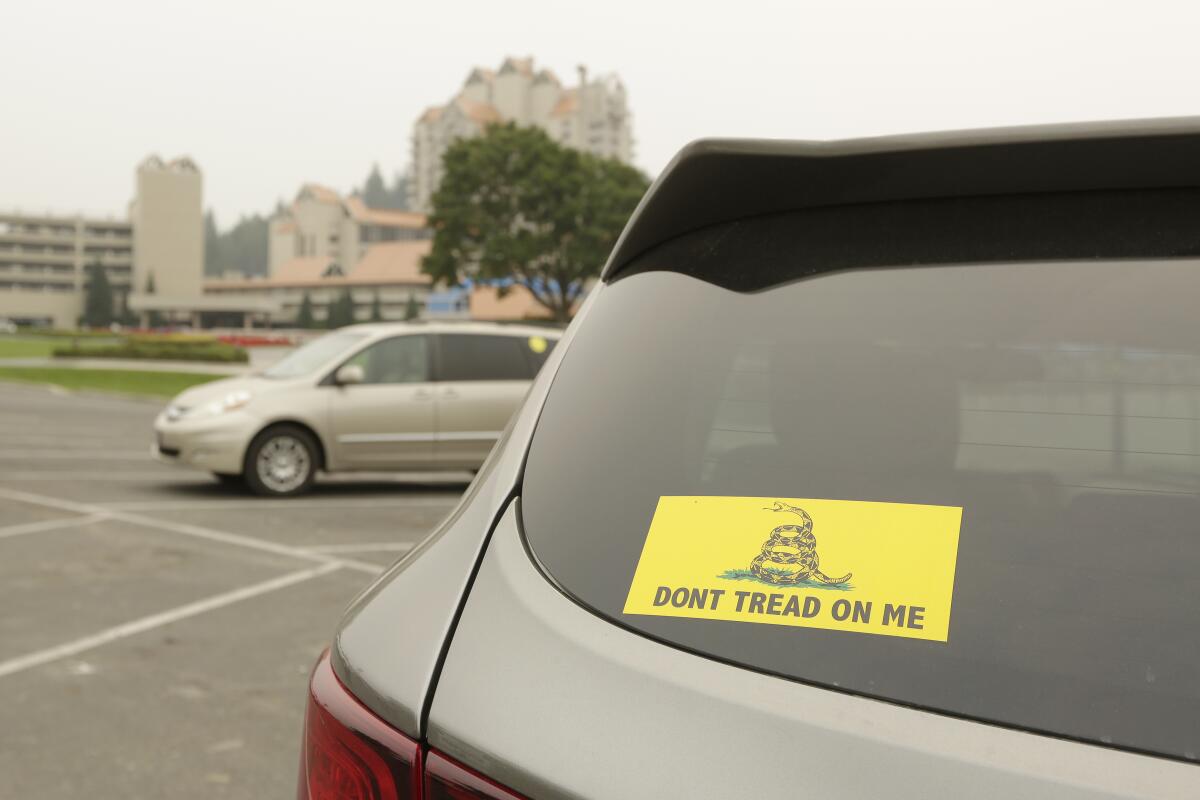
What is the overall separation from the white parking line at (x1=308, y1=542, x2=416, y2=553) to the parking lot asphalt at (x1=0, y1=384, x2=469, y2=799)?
3 centimetres

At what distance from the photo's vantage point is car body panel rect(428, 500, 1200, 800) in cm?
101

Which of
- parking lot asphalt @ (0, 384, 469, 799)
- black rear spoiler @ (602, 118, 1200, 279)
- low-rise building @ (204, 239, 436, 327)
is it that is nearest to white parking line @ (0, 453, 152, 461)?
parking lot asphalt @ (0, 384, 469, 799)

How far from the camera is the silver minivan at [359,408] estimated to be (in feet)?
35.9

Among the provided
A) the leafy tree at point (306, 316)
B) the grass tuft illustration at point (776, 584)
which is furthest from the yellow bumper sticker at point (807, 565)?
the leafy tree at point (306, 316)

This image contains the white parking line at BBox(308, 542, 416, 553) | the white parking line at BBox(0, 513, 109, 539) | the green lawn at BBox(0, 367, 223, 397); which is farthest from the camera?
the green lawn at BBox(0, 367, 223, 397)

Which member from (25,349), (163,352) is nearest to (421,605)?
(163,352)

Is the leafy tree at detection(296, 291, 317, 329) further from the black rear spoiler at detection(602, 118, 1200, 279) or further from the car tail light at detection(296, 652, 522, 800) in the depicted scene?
the car tail light at detection(296, 652, 522, 800)

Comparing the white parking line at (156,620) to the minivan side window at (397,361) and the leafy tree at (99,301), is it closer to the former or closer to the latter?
the minivan side window at (397,361)

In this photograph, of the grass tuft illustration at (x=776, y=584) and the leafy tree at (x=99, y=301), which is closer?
the grass tuft illustration at (x=776, y=584)

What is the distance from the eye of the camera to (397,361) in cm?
1157

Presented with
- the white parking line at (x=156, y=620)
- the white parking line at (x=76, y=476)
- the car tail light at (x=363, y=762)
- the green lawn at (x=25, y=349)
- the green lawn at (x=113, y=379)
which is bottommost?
the green lawn at (x=25, y=349)

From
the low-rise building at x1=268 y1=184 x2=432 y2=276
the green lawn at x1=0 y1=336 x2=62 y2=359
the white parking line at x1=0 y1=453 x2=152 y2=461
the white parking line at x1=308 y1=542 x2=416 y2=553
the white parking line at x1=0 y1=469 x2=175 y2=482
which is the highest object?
the low-rise building at x1=268 y1=184 x2=432 y2=276

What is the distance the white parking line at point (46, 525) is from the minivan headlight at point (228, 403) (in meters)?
1.67

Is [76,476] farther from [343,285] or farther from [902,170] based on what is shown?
[343,285]
